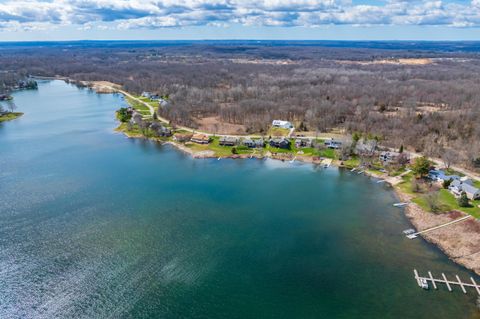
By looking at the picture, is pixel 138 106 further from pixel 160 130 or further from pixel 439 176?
pixel 439 176

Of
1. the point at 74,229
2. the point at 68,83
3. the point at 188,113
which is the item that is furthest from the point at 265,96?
the point at 68,83

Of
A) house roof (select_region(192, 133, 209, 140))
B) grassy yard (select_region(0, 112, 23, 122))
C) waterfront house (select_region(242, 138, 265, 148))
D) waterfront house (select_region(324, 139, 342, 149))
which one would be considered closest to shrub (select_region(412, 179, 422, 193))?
waterfront house (select_region(324, 139, 342, 149))

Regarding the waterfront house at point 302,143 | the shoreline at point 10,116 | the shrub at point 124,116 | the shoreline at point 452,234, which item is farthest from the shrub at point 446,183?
the shoreline at point 10,116

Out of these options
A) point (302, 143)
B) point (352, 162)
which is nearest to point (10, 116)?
point (302, 143)

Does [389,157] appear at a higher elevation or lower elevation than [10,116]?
lower

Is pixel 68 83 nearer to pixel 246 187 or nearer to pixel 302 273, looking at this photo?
pixel 246 187
